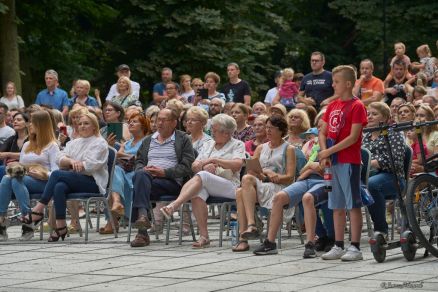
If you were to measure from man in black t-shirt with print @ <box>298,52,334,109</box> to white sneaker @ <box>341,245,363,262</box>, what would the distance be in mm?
9698

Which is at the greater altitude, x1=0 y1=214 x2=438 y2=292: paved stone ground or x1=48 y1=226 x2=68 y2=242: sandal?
x1=48 y1=226 x2=68 y2=242: sandal

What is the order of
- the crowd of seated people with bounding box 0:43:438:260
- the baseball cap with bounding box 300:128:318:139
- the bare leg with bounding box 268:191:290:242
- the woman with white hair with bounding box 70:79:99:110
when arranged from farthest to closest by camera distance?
the woman with white hair with bounding box 70:79:99:110 < the baseball cap with bounding box 300:128:318:139 < the crowd of seated people with bounding box 0:43:438:260 < the bare leg with bounding box 268:191:290:242

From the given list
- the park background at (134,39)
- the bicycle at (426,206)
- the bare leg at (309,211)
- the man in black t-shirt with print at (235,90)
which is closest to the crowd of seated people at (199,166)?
the bare leg at (309,211)

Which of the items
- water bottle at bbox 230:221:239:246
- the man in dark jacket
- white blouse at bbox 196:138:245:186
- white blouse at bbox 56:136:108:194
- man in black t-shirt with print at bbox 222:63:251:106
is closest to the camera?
water bottle at bbox 230:221:239:246

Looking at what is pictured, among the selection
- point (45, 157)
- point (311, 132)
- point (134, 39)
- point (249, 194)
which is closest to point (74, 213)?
point (45, 157)

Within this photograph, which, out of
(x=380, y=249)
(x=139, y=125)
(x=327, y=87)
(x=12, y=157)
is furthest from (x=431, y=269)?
A: (x=327, y=87)

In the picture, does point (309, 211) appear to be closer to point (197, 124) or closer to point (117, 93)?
point (197, 124)

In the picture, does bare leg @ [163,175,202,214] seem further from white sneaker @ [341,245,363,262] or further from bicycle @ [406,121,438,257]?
bicycle @ [406,121,438,257]

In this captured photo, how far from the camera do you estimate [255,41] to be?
A: 35.0m

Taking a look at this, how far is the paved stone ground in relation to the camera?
1166 centimetres

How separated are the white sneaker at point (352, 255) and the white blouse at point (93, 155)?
3.77 m

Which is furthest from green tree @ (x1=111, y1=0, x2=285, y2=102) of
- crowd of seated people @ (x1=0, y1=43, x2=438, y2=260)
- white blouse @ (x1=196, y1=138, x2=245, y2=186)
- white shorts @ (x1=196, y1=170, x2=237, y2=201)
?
white shorts @ (x1=196, y1=170, x2=237, y2=201)

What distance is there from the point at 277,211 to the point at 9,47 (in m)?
17.3

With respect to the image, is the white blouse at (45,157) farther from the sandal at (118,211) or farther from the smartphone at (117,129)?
the smartphone at (117,129)
